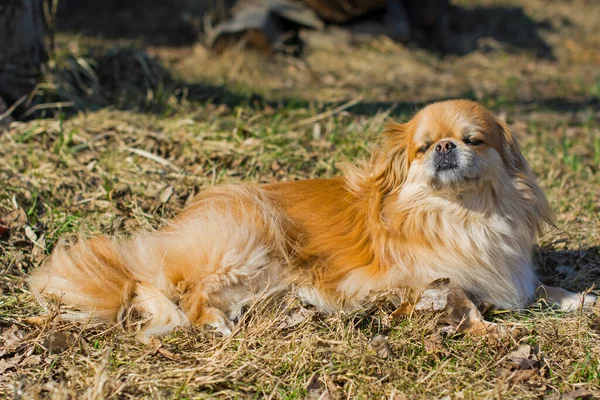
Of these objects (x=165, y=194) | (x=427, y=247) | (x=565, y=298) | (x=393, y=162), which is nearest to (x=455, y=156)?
(x=393, y=162)

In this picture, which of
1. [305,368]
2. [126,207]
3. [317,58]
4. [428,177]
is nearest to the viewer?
[305,368]

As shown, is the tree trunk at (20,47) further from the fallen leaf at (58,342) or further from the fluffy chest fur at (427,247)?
the fluffy chest fur at (427,247)

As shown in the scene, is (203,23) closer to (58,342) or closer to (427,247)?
(427,247)

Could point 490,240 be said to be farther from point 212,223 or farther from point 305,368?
point 212,223

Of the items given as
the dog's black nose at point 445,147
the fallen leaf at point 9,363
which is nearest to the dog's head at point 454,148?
the dog's black nose at point 445,147

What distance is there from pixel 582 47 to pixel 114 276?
32.1 ft

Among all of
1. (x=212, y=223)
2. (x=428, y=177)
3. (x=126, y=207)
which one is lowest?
(x=126, y=207)

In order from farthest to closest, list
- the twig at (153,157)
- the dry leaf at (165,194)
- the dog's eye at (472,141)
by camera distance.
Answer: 1. the twig at (153,157)
2. the dry leaf at (165,194)
3. the dog's eye at (472,141)

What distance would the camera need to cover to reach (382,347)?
347 centimetres

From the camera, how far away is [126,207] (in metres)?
4.91

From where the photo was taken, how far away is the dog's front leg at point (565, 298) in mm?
3945

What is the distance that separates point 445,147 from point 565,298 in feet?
4.26

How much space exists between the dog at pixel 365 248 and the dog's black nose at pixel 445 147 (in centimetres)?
1

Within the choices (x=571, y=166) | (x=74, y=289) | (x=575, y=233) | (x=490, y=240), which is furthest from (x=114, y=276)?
(x=571, y=166)
